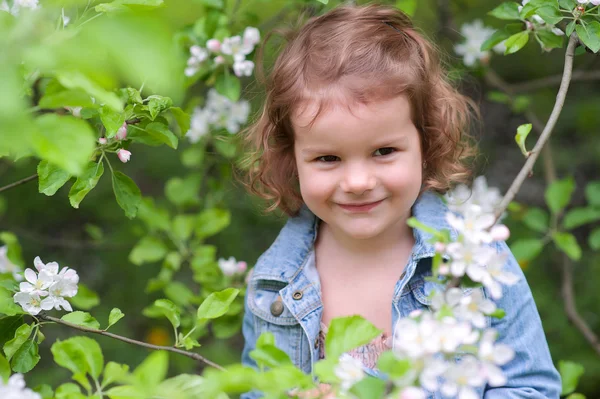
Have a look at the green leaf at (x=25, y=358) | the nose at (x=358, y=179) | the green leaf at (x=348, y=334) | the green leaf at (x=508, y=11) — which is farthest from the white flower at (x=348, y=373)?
the green leaf at (x=508, y=11)

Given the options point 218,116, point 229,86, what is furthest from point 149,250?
point 229,86

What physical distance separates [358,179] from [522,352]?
53 centimetres

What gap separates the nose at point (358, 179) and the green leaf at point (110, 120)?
18.4 inches

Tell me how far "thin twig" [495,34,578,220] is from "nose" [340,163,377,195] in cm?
31

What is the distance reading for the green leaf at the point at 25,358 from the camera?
52.4 inches

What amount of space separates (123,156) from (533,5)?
0.90 m

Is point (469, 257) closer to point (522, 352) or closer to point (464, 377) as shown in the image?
point (464, 377)

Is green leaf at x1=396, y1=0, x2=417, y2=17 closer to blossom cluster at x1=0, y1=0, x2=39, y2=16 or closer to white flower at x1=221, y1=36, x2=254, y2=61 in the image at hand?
white flower at x1=221, y1=36, x2=254, y2=61

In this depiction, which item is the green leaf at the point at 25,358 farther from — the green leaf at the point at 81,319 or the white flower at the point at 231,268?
the white flower at the point at 231,268

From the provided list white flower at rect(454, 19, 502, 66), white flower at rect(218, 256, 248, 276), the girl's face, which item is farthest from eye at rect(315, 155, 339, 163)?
white flower at rect(454, 19, 502, 66)

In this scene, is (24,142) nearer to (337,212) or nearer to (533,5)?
(337,212)

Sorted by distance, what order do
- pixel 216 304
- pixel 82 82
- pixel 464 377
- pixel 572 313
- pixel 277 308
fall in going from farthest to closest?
pixel 572 313 → pixel 277 308 → pixel 216 304 → pixel 464 377 → pixel 82 82

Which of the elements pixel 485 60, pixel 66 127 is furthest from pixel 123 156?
pixel 485 60

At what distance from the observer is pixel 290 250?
→ 1817 mm
